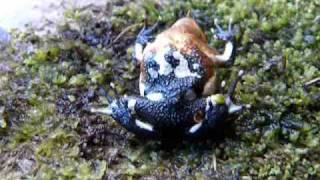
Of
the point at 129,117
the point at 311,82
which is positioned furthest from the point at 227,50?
the point at 129,117

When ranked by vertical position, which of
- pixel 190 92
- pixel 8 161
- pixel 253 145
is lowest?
pixel 8 161

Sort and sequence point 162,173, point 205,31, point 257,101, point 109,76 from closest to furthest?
point 162,173 < point 257,101 < point 109,76 < point 205,31

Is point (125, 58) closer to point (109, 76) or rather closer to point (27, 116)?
point (109, 76)

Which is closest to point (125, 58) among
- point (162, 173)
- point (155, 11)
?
point (155, 11)

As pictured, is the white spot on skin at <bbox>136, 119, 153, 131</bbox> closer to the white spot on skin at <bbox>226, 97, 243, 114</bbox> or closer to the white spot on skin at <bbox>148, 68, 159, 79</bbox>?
the white spot on skin at <bbox>148, 68, 159, 79</bbox>

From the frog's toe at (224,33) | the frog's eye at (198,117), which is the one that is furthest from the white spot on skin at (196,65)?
the frog's toe at (224,33)

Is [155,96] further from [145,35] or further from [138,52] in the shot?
[145,35]

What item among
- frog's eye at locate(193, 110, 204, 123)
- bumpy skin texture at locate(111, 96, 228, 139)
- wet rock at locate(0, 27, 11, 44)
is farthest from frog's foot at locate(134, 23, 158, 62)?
wet rock at locate(0, 27, 11, 44)

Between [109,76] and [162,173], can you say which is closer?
[162,173]
